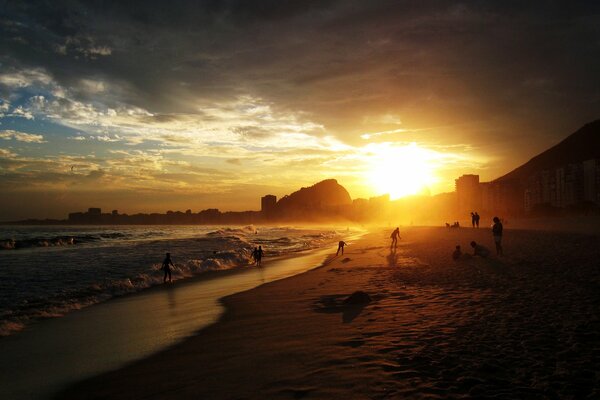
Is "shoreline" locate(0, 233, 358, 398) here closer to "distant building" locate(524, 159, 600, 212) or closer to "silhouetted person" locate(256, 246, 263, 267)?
"silhouetted person" locate(256, 246, 263, 267)

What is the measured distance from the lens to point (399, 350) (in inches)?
292

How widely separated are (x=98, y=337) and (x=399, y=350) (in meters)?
8.43

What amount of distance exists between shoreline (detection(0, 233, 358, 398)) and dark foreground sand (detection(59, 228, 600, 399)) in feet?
2.47

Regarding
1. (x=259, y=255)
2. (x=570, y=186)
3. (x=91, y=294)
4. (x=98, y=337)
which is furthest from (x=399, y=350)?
(x=570, y=186)

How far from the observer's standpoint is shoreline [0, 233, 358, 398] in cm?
803

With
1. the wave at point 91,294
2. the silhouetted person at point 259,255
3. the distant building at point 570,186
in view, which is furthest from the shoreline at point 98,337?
the distant building at point 570,186

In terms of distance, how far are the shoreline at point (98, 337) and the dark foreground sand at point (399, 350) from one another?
75 centimetres

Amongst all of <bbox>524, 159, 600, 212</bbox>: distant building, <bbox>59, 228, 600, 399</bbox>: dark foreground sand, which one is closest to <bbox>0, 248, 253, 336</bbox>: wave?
<bbox>59, 228, 600, 399</bbox>: dark foreground sand

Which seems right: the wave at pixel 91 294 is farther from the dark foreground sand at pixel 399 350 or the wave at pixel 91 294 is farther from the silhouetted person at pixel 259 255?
the dark foreground sand at pixel 399 350

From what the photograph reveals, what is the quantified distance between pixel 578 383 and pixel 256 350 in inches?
223

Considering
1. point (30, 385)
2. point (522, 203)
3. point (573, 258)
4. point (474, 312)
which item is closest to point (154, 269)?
point (30, 385)

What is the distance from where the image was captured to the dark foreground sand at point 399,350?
578cm

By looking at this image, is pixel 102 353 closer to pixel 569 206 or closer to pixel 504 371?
pixel 504 371

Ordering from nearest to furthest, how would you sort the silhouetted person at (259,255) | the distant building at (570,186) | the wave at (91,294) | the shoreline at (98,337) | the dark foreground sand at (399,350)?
the dark foreground sand at (399,350) → the shoreline at (98,337) → the wave at (91,294) → the silhouetted person at (259,255) → the distant building at (570,186)
